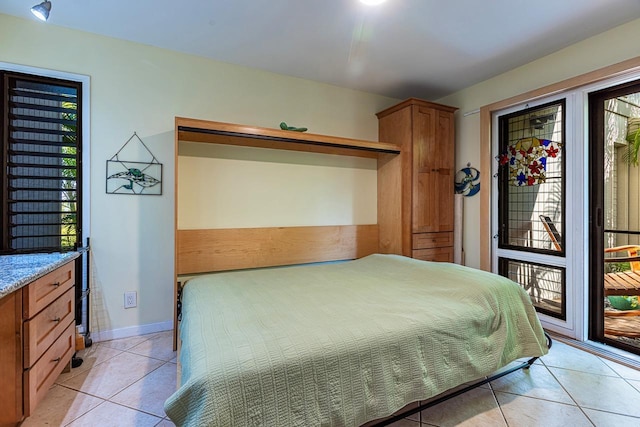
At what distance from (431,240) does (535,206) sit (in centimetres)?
100

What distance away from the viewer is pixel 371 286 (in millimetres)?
2061

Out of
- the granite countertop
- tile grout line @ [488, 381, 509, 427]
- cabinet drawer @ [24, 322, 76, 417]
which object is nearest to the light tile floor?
tile grout line @ [488, 381, 509, 427]

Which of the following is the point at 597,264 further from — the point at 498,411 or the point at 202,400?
the point at 202,400

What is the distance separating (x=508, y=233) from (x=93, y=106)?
395 centimetres

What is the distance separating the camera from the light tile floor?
1.58 m

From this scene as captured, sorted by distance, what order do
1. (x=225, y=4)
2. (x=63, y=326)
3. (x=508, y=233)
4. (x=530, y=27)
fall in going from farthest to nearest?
(x=508, y=233) < (x=530, y=27) < (x=225, y=4) < (x=63, y=326)

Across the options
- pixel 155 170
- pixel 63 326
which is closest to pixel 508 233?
pixel 155 170

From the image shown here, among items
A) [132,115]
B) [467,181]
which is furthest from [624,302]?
[132,115]

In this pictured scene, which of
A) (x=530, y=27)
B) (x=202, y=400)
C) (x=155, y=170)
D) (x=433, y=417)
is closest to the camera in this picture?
(x=202, y=400)

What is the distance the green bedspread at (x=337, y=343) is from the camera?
1040 millimetres

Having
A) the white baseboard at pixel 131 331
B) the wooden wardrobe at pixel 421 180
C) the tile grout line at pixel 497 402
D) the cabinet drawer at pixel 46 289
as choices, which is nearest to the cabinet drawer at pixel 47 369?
the cabinet drawer at pixel 46 289

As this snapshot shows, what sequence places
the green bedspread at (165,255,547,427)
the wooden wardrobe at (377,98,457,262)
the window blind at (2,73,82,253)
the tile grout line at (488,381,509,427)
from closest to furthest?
the green bedspread at (165,255,547,427), the tile grout line at (488,381,509,427), the window blind at (2,73,82,253), the wooden wardrobe at (377,98,457,262)

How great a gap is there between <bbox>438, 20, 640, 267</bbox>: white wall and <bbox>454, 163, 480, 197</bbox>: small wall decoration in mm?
60

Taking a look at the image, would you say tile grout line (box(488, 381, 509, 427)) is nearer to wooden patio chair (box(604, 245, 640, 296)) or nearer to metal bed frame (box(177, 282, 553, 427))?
metal bed frame (box(177, 282, 553, 427))
